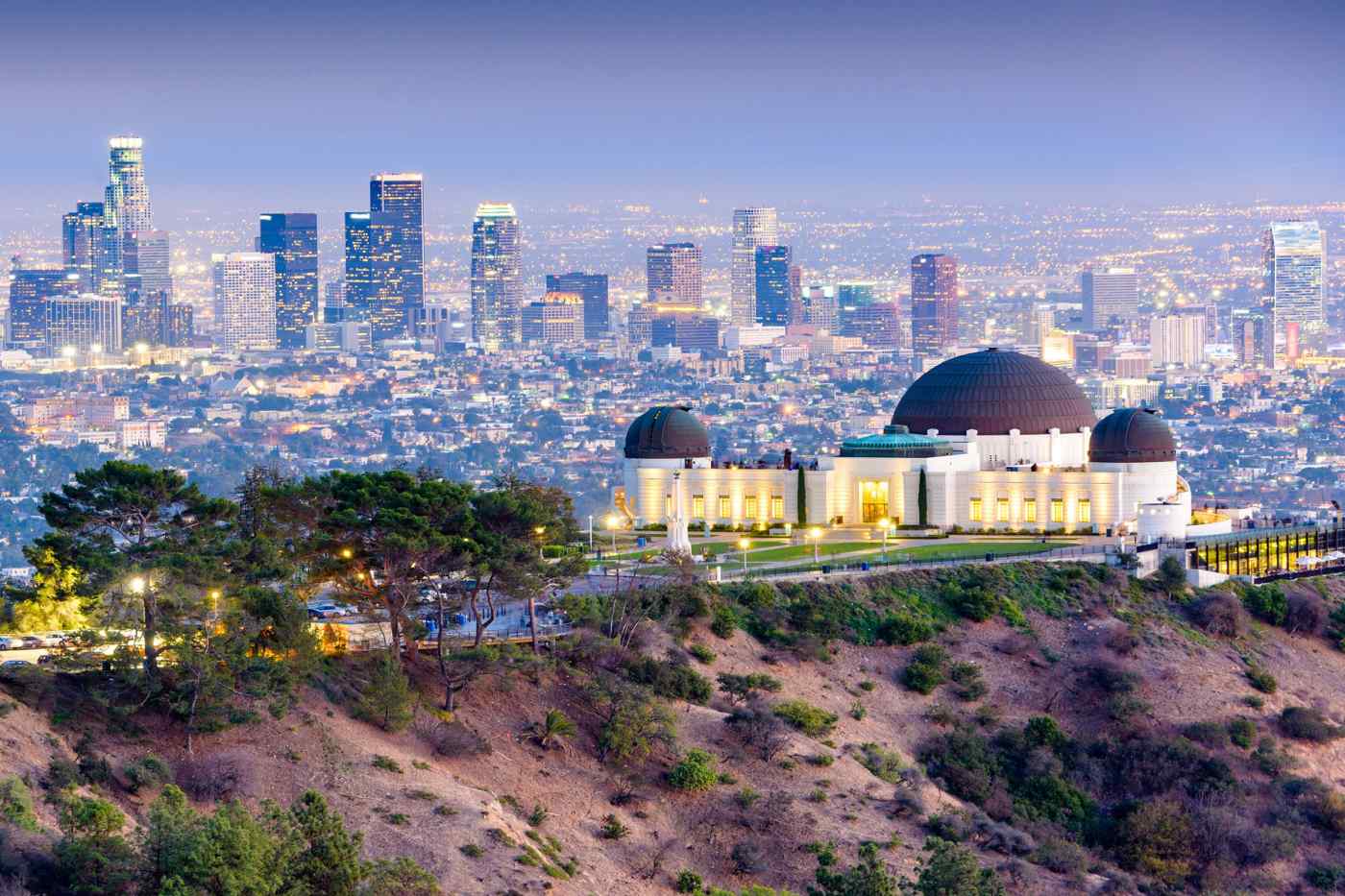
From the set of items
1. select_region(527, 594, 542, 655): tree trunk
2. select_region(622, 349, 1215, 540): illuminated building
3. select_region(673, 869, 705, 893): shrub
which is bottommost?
select_region(673, 869, 705, 893): shrub

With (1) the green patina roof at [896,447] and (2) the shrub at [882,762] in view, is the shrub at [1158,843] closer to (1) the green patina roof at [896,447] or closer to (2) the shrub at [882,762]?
(2) the shrub at [882,762]

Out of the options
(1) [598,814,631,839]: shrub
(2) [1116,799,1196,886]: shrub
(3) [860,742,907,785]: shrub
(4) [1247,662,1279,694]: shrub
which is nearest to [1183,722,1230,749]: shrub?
(4) [1247,662,1279,694]: shrub

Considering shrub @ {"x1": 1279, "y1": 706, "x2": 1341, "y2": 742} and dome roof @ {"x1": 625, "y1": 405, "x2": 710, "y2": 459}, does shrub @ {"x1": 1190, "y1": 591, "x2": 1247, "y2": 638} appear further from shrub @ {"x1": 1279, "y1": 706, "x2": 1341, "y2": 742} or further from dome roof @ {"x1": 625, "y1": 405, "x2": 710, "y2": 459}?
dome roof @ {"x1": 625, "y1": 405, "x2": 710, "y2": 459}

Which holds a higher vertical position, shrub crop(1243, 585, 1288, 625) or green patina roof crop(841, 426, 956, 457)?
green patina roof crop(841, 426, 956, 457)

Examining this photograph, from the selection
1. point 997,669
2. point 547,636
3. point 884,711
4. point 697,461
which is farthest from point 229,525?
point 697,461

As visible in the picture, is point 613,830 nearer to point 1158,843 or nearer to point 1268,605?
point 1158,843

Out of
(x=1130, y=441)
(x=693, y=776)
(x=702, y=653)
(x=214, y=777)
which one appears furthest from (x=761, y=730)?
(x=1130, y=441)
